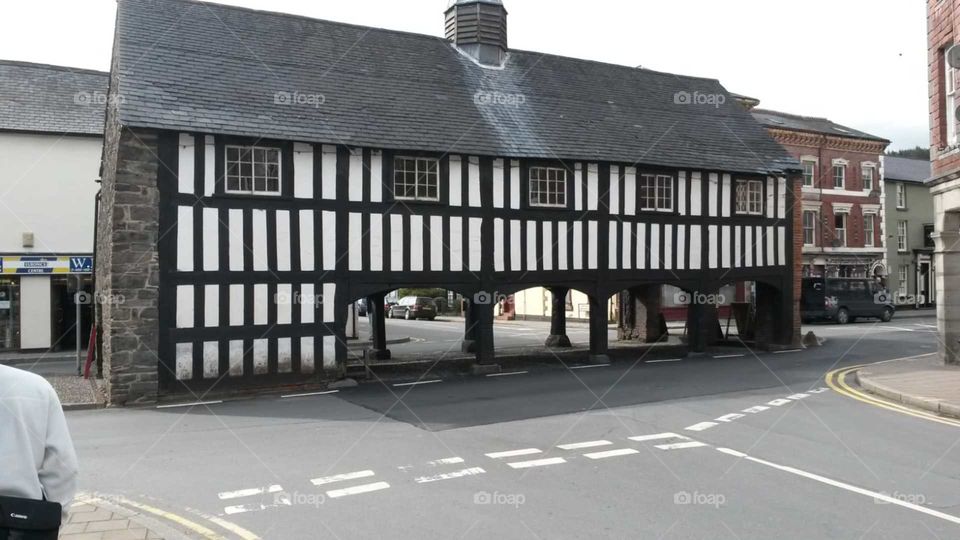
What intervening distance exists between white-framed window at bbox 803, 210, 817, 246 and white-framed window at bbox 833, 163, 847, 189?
2.31 metres

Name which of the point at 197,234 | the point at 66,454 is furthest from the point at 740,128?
the point at 66,454

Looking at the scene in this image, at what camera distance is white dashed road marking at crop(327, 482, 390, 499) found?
272 inches

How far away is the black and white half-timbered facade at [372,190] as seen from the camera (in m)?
13.8

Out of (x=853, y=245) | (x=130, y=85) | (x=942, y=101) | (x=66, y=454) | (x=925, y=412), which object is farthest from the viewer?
(x=853, y=245)

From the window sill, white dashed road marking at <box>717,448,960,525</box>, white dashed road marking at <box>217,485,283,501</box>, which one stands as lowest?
white dashed road marking at <box>217,485,283,501</box>

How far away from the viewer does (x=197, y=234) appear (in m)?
→ 14.0

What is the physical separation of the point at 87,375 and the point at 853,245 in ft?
127

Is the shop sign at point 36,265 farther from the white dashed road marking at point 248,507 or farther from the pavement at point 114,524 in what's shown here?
the white dashed road marking at point 248,507

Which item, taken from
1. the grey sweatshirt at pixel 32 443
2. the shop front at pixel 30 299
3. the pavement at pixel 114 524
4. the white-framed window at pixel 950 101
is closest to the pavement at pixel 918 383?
the white-framed window at pixel 950 101

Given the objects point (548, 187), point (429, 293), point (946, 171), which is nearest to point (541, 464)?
point (548, 187)

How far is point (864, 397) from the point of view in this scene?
12.6 m

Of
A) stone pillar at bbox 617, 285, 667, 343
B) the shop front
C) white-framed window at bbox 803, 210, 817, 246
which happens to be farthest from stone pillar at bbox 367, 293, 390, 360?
white-framed window at bbox 803, 210, 817, 246

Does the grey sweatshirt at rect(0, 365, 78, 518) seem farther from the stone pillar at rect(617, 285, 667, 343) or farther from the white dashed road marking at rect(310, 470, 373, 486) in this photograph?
the stone pillar at rect(617, 285, 667, 343)

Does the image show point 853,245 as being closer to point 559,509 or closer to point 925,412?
point 925,412
